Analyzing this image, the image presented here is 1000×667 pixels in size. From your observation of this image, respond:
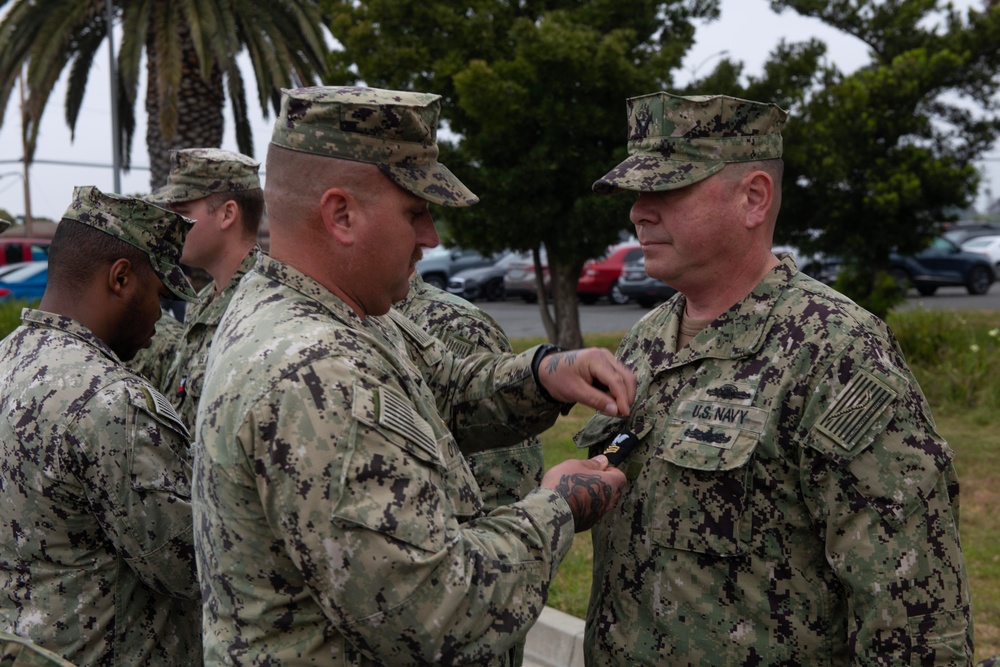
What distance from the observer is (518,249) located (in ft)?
41.0

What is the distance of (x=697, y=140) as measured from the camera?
2621 millimetres

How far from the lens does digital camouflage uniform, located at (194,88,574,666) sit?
69.5 inches

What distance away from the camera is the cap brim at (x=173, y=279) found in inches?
118

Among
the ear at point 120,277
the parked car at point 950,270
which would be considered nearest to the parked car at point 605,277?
the parked car at point 950,270

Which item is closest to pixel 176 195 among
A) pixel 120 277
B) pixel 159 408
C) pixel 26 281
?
pixel 120 277

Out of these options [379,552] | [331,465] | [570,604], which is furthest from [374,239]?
[570,604]

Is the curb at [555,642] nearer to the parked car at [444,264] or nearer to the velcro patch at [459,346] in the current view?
the velcro patch at [459,346]

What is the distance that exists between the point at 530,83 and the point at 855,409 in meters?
9.85

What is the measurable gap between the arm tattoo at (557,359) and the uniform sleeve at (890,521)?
23.4 inches

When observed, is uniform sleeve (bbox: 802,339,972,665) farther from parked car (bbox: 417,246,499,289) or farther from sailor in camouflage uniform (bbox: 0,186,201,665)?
parked car (bbox: 417,246,499,289)

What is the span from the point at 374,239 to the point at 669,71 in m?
10.5

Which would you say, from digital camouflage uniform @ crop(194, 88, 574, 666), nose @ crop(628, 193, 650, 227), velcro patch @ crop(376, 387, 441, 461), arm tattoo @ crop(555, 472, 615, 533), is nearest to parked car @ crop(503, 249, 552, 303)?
nose @ crop(628, 193, 650, 227)

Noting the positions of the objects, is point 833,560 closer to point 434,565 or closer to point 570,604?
point 434,565

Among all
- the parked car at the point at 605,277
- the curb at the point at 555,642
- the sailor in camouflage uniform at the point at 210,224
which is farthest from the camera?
the parked car at the point at 605,277
